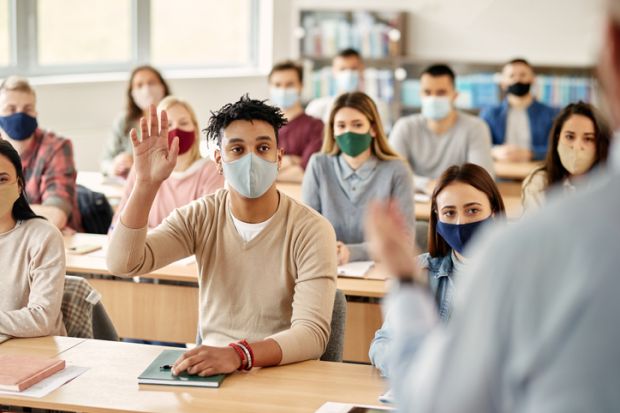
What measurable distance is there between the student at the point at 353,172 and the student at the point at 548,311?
3127mm

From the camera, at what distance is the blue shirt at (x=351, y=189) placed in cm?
424

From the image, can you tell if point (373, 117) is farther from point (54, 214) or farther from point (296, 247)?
point (296, 247)

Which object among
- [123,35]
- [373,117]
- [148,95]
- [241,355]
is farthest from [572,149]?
[123,35]

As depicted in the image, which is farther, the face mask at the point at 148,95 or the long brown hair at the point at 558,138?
the face mask at the point at 148,95

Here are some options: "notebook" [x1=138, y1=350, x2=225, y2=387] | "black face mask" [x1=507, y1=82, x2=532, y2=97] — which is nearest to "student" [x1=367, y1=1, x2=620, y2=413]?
"notebook" [x1=138, y1=350, x2=225, y2=387]

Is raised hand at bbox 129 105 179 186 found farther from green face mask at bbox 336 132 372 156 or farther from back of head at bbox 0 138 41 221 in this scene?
green face mask at bbox 336 132 372 156

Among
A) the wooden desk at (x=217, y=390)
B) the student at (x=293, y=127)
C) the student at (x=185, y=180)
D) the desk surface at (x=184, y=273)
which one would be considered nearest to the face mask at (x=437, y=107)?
the student at (x=293, y=127)

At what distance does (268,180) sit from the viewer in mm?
2842

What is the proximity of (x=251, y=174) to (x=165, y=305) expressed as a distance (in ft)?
3.64

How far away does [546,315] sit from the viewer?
3.35 ft

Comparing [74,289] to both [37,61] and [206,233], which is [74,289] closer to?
[206,233]

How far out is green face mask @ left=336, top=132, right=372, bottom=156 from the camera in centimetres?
433

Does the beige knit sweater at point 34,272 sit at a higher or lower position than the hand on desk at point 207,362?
higher

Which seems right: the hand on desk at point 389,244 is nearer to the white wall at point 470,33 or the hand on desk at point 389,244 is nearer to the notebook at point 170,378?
the notebook at point 170,378
